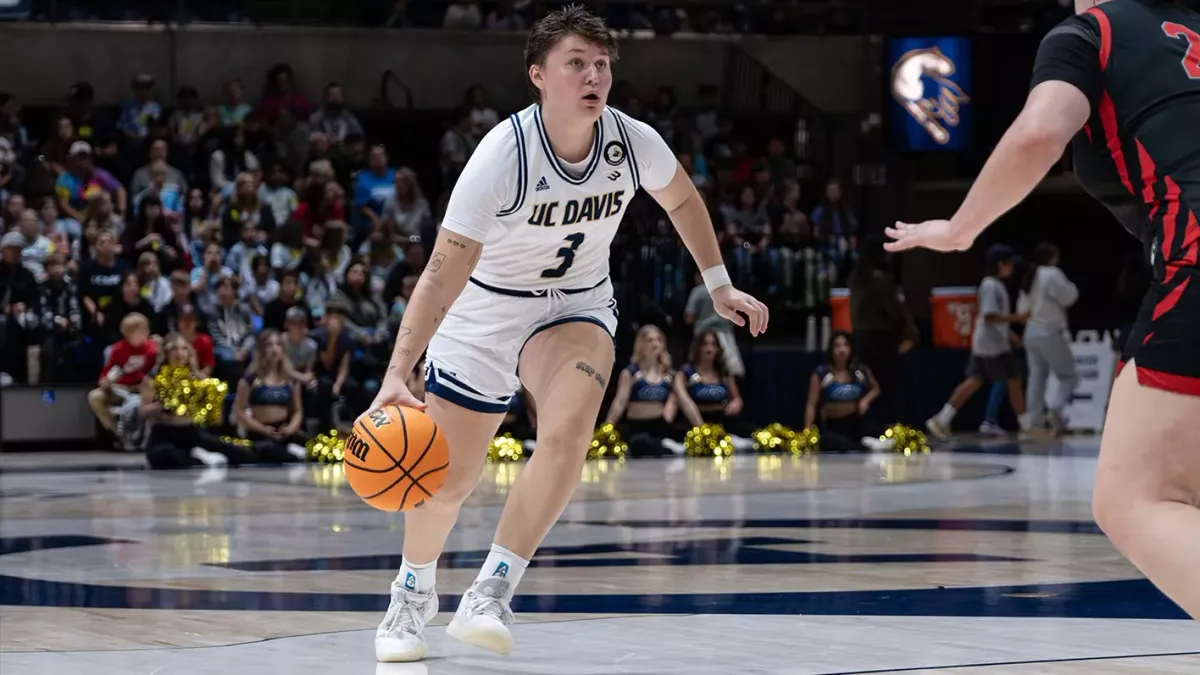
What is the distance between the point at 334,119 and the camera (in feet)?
66.4

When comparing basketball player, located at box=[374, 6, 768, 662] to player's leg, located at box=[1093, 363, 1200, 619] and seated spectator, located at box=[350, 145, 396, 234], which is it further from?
seated spectator, located at box=[350, 145, 396, 234]

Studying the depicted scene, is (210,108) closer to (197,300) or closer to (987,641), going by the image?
(197,300)

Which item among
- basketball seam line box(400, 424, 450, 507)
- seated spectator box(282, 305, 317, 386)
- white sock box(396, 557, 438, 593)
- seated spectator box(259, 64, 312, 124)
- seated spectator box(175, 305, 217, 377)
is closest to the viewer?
basketball seam line box(400, 424, 450, 507)

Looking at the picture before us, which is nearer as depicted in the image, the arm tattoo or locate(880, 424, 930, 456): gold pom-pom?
the arm tattoo

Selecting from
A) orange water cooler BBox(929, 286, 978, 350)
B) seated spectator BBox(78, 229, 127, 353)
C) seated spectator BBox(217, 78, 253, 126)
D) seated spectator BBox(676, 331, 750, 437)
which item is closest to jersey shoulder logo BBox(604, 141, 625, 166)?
seated spectator BBox(676, 331, 750, 437)

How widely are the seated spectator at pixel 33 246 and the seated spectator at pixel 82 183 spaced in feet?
2.84

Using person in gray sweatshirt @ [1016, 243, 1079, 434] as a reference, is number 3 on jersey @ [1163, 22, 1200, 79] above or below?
above

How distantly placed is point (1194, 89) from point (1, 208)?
15554 mm

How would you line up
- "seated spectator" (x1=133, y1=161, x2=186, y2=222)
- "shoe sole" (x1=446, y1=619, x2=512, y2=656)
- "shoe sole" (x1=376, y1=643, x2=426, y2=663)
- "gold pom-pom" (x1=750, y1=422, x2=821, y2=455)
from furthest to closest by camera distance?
1. "seated spectator" (x1=133, y1=161, x2=186, y2=222)
2. "gold pom-pom" (x1=750, y1=422, x2=821, y2=455)
3. "shoe sole" (x1=376, y1=643, x2=426, y2=663)
4. "shoe sole" (x1=446, y1=619, x2=512, y2=656)

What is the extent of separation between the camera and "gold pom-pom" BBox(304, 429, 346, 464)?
51.0ft

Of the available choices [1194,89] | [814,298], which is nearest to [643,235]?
[814,298]

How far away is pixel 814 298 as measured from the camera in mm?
19766

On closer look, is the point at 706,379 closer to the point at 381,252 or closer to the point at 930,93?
the point at 381,252

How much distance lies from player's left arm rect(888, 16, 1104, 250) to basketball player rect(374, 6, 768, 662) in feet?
6.60
